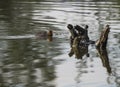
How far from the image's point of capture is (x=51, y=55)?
15352mm

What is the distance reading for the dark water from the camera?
481 inches

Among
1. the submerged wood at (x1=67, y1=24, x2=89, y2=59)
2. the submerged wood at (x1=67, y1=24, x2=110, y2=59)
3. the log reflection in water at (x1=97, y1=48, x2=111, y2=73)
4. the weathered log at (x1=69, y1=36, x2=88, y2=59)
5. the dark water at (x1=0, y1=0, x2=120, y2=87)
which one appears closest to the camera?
the dark water at (x1=0, y1=0, x2=120, y2=87)

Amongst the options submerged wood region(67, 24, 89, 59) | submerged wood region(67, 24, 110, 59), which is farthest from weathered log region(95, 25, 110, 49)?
submerged wood region(67, 24, 89, 59)

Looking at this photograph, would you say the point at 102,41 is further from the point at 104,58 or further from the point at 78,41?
the point at 104,58

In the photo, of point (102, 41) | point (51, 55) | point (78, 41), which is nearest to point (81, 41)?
point (78, 41)

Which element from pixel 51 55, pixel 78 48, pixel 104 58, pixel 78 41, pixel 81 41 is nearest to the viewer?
pixel 104 58

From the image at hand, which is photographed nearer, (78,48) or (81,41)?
(78,48)

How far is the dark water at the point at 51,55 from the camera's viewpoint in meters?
12.2

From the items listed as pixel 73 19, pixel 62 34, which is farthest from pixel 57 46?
pixel 73 19

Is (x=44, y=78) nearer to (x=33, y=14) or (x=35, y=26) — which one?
(x=35, y=26)

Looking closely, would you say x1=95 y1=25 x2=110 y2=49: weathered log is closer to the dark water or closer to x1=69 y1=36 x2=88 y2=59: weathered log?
the dark water

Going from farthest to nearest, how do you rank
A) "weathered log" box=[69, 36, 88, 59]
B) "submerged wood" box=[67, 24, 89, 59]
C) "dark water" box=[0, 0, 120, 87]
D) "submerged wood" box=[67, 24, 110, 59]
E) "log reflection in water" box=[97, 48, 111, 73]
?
1. "submerged wood" box=[67, 24, 89, 59]
2. "submerged wood" box=[67, 24, 110, 59]
3. "weathered log" box=[69, 36, 88, 59]
4. "log reflection in water" box=[97, 48, 111, 73]
5. "dark water" box=[0, 0, 120, 87]

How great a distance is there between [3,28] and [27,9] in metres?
8.08

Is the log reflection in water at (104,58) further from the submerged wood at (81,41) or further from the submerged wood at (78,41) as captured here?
the submerged wood at (78,41)
